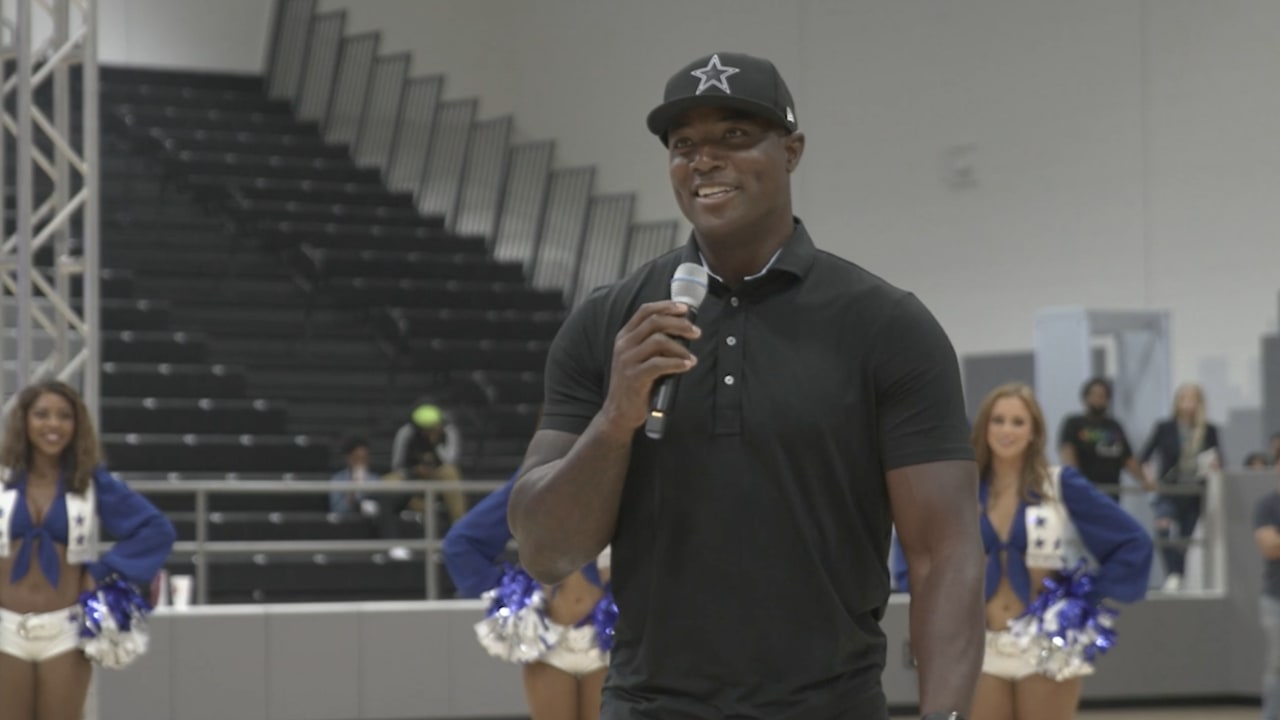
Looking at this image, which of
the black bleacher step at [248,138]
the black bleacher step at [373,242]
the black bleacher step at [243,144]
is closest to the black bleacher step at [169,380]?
the black bleacher step at [373,242]

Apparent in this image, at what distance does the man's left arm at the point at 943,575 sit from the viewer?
251 cm

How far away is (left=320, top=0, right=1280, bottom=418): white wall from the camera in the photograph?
15.1 meters

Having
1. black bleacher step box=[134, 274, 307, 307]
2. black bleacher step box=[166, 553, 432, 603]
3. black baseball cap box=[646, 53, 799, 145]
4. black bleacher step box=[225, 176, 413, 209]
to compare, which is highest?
black bleacher step box=[225, 176, 413, 209]

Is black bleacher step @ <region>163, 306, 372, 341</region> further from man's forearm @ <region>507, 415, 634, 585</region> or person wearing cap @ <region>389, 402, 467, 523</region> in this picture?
man's forearm @ <region>507, 415, 634, 585</region>

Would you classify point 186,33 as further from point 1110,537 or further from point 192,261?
point 1110,537

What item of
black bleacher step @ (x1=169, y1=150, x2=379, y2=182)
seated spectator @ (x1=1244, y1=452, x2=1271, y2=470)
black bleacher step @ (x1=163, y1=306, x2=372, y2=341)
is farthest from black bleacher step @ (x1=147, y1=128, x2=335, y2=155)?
seated spectator @ (x1=1244, y1=452, x2=1271, y2=470)

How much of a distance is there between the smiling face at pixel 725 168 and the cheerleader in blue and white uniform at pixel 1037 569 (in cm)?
484

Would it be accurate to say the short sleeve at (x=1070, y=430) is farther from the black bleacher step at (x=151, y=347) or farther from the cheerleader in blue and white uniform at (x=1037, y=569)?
the black bleacher step at (x=151, y=347)

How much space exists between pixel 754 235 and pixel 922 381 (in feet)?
0.92

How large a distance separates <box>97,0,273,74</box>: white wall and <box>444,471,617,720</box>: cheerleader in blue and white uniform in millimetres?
14430

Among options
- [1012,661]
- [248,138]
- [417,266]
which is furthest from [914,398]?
[248,138]

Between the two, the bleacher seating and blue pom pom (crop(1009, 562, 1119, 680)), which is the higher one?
the bleacher seating

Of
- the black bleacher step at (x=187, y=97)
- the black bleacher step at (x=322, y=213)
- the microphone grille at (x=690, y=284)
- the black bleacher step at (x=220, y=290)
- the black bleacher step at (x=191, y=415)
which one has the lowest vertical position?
the microphone grille at (x=690, y=284)

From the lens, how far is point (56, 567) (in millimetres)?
7734
